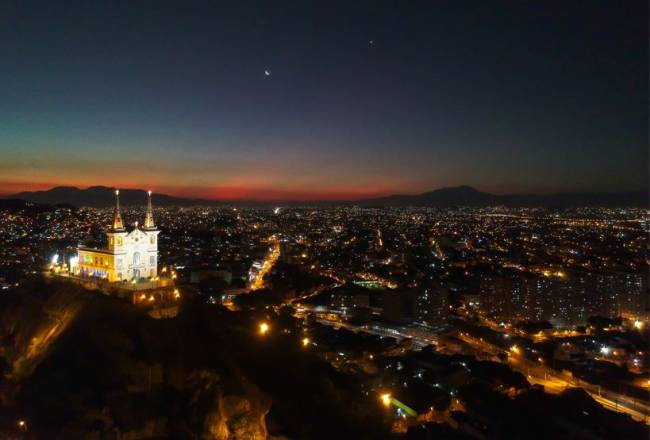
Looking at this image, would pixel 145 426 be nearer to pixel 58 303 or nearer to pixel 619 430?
pixel 58 303

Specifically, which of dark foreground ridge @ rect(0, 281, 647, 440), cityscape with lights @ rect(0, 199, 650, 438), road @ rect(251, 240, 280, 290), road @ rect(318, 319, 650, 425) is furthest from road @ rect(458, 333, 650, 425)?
road @ rect(251, 240, 280, 290)

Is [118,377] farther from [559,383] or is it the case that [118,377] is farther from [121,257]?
[559,383]

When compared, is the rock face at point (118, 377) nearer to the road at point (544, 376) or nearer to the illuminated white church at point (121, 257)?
the illuminated white church at point (121, 257)

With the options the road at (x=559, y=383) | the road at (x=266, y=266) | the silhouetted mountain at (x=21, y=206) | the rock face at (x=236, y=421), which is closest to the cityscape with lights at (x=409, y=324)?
the road at (x=559, y=383)

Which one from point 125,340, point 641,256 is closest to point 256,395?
point 125,340

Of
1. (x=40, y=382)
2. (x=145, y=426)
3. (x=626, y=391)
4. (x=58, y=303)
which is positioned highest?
(x=58, y=303)

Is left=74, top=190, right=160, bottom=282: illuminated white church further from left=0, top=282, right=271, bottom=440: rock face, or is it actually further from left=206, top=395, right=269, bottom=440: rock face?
left=206, top=395, right=269, bottom=440: rock face
